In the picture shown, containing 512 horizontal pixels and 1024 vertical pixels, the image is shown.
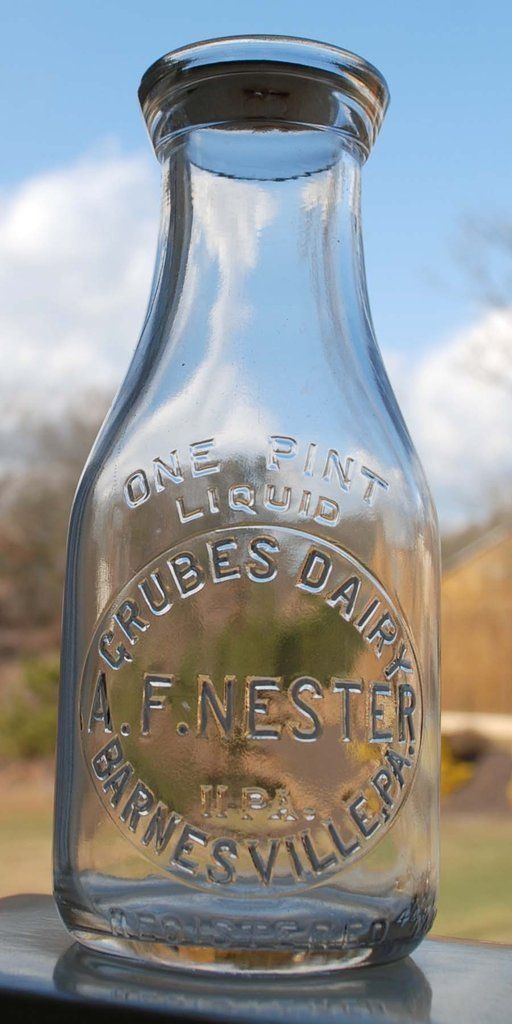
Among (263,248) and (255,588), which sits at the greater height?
(263,248)

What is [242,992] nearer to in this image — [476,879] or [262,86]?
[262,86]

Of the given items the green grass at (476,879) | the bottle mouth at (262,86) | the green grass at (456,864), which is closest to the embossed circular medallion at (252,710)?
the bottle mouth at (262,86)

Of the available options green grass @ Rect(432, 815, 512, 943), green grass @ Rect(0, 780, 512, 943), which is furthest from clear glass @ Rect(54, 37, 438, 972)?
green grass @ Rect(0, 780, 512, 943)

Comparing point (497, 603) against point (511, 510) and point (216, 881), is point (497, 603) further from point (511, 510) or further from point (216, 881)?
point (216, 881)

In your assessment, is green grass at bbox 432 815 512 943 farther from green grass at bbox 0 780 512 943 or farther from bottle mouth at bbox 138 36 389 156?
bottle mouth at bbox 138 36 389 156

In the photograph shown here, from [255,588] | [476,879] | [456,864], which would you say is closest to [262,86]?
[255,588]

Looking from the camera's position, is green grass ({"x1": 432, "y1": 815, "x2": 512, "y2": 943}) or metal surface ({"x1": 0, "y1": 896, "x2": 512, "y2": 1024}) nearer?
metal surface ({"x1": 0, "y1": 896, "x2": 512, "y2": 1024})
